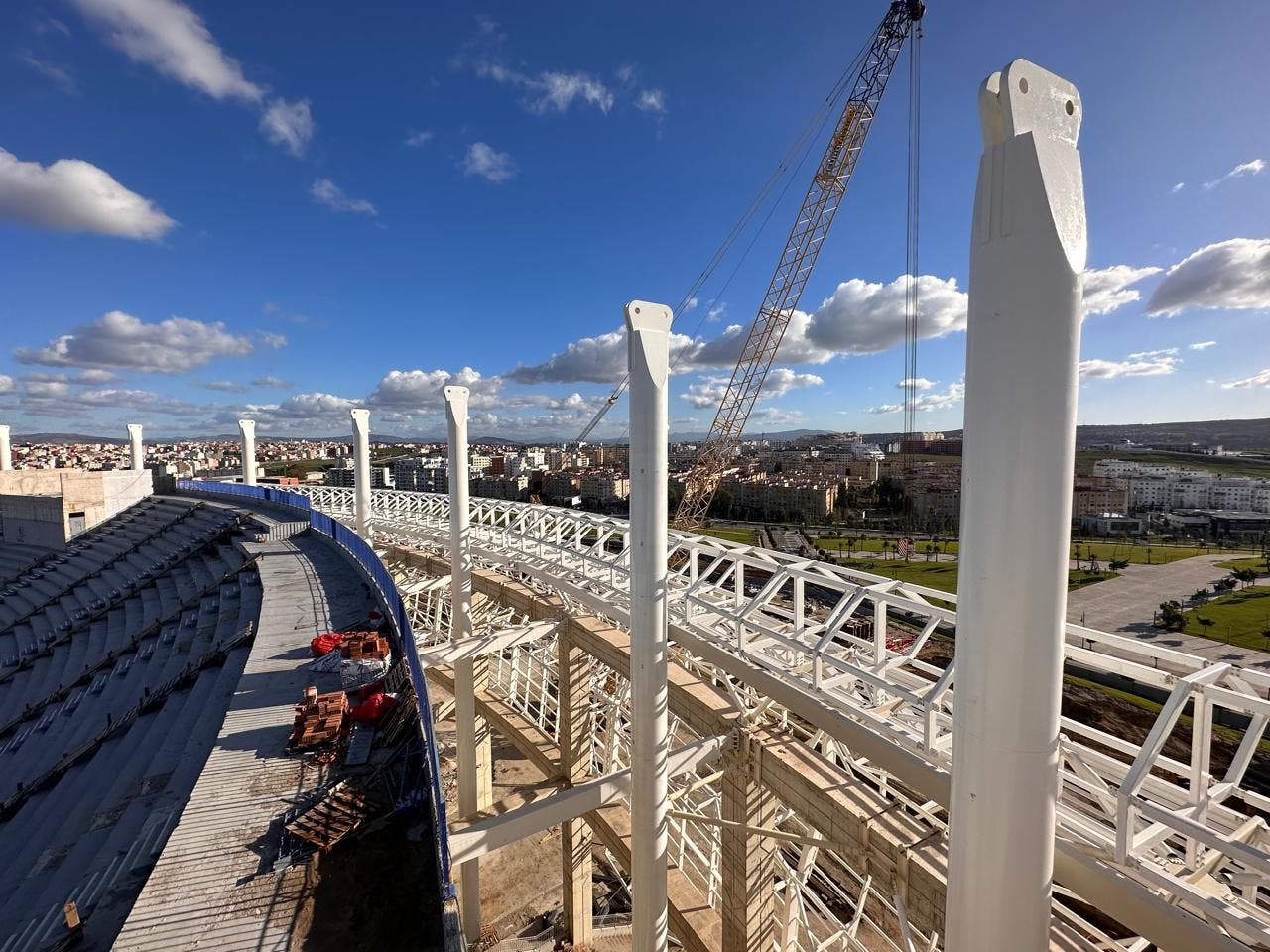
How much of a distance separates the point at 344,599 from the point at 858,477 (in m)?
126

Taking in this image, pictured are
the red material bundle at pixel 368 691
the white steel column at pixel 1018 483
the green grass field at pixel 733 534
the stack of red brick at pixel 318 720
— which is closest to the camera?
the white steel column at pixel 1018 483

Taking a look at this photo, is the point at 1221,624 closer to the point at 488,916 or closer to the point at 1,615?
the point at 488,916

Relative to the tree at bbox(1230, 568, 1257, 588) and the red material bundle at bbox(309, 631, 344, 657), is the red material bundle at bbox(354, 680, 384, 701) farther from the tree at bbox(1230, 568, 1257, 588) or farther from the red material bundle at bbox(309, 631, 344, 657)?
the tree at bbox(1230, 568, 1257, 588)

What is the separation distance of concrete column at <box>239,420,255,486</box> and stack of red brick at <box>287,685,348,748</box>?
3677cm

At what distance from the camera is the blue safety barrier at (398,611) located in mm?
7029

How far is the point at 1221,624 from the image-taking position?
162 feet

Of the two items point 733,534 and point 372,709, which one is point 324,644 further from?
point 733,534

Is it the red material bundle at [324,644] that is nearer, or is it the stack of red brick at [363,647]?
the stack of red brick at [363,647]

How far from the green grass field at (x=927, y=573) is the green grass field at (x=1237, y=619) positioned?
31.7 feet

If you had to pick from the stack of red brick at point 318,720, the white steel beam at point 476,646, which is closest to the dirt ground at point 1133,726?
the white steel beam at point 476,646

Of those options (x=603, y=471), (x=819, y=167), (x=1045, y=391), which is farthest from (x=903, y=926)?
(x=603, y=471)

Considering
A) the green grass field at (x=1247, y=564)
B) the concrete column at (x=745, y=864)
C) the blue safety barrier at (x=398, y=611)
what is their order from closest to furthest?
1. the blue safety barrier at (x=398, y=611)
2. the concrete column at (x=745, y=864)
3. the green grass field at (x=1247, y=564)

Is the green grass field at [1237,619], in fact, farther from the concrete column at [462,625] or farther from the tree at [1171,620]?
the concrete column at [462,625]

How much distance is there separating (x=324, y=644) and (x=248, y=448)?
37.5m
